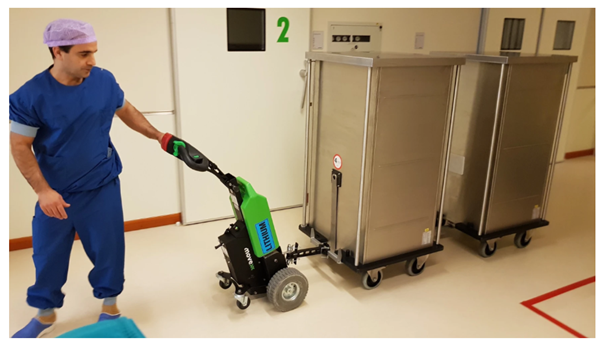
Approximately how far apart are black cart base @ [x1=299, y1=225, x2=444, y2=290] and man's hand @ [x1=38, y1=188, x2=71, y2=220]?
4.81 ft

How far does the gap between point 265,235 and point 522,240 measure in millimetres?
1952

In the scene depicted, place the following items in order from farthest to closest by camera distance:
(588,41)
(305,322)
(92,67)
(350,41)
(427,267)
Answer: (588,41), (350,41), (427,267), (305,322), (92,67)

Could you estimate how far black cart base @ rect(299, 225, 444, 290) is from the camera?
2633 millimetres

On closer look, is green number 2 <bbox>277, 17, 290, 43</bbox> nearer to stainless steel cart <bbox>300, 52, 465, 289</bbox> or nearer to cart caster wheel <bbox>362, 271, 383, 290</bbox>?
stainless steel cart <bbox>300, 52, 465, 289</bbox>

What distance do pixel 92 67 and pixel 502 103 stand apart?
2.22 m

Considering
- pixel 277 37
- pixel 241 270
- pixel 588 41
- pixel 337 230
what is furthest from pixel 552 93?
→ pixel 588 41

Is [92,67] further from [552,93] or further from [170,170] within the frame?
[552,93]

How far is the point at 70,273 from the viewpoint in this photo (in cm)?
285

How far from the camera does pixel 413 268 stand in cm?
286

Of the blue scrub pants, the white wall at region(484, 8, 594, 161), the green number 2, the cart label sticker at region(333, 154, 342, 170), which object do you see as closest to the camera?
the blue scrub pants

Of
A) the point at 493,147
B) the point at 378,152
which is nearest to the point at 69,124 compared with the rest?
the point at 378,152

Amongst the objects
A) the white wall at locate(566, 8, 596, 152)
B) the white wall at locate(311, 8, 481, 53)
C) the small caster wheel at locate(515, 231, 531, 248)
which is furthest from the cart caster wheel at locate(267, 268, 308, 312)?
the white wall at locate(566, 8, 596, 152)

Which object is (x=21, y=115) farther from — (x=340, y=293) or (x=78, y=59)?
(x=340, y=293)

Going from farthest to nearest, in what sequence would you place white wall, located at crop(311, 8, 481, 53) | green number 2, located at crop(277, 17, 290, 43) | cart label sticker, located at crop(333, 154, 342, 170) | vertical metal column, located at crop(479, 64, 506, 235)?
white wall, located at crop(311, 8, 481, 53) → green number 2, located at crop(277, 17, 290, 43) → vertical metal column, located at crop(479, 64, 506, 235) → cart label sticker, located at crop(333, 154, 342, 170)
